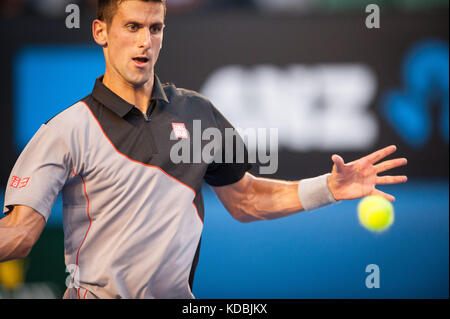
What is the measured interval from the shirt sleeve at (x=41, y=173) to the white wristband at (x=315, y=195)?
1.16 metres

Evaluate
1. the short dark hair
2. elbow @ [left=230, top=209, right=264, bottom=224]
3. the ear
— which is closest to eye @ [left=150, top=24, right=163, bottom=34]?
the short dark hair

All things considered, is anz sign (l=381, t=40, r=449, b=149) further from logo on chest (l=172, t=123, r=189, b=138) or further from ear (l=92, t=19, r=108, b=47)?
ear (l=92, t=19, r=108, b=47)

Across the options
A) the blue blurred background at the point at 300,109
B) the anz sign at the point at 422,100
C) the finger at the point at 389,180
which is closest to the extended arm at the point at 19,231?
the finger at the point at 389,180

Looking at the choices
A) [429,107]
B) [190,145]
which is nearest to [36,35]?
[190,145]

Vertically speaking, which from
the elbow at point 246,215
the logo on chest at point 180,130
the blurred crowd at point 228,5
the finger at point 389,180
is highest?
the blurred crowd at point 228,5

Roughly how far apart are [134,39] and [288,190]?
1062mm

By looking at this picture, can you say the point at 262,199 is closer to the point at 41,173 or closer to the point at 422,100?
the point at 41,173

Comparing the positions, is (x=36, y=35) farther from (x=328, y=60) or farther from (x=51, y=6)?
(x=328, y=60)

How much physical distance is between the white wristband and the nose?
1.03 metres

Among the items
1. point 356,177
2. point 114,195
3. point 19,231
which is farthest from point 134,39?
point 356,177

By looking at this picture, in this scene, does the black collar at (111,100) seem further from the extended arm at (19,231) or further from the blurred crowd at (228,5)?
the blurred crowd at (228,5)

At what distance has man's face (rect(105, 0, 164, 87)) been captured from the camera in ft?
8.74

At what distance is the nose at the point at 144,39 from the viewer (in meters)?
2.67

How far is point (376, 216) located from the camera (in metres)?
5.11
